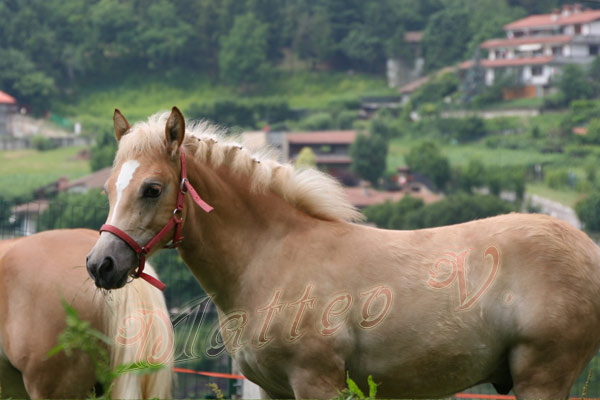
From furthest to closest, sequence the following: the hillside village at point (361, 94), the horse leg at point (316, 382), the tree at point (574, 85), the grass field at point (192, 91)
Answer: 1. the grass field at point (192, 91)
2. the tree at point (574, 85)
3. the hillside village at point (361, 94)
4. the horse leg at point (316, 382)

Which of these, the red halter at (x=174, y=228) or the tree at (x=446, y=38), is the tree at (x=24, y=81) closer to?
the tree at (x=446, y=38)

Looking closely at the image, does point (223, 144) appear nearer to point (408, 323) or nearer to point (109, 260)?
point (109, 260)

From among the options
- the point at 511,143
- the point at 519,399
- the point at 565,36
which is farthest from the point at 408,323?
the point at 565,36

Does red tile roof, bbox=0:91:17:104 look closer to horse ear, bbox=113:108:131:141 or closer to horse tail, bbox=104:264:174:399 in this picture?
horse tail, bbox=104:264:174:399

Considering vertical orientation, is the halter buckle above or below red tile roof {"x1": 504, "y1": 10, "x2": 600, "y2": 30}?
above

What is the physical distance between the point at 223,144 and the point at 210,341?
39.2 inches

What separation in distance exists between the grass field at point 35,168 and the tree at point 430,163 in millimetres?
42452

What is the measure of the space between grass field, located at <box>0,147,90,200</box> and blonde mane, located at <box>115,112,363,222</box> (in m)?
101

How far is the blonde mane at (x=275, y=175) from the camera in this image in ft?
13.4

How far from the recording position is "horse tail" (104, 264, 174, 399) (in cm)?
445

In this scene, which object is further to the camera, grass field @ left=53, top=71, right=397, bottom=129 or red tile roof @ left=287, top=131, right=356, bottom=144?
grass field @ left=53, top=71, right=397, bottom=129

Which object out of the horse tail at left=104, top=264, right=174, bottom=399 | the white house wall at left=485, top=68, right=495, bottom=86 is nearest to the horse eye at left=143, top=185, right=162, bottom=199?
the horse tail at left=104, top=264, right=174, bottom=399

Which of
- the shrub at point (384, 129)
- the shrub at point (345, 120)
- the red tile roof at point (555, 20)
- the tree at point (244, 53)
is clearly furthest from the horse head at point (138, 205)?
the tree at point (244, 53)

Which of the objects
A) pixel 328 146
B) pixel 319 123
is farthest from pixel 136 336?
pixel 319 123
